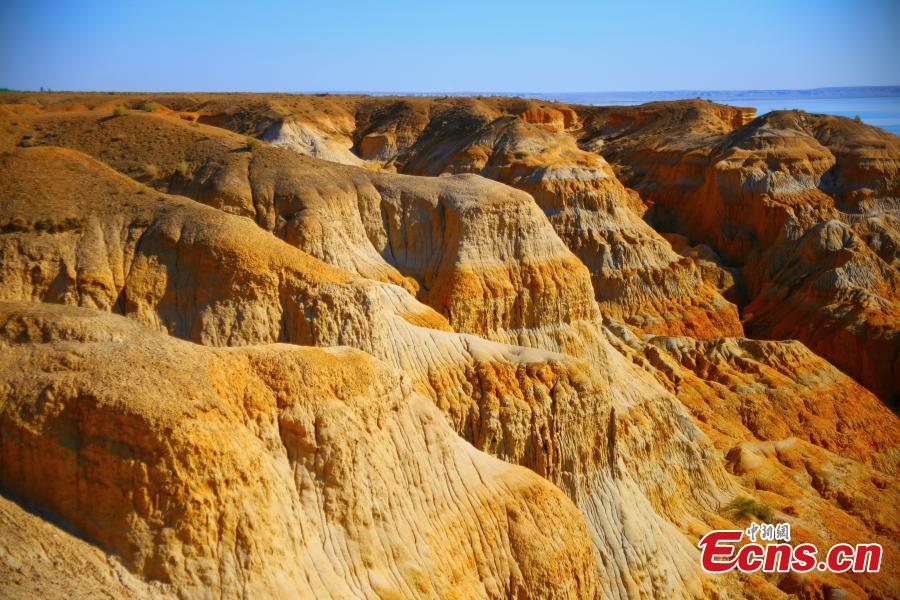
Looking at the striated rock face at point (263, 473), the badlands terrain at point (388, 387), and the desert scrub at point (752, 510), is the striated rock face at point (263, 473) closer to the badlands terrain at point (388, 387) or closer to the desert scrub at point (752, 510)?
the badlands terrain at point (388, 387)

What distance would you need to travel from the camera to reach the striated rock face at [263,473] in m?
11.8

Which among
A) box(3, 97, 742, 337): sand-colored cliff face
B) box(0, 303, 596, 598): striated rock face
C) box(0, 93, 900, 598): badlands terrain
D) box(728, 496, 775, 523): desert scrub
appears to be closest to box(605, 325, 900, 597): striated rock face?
box(0, 93, 900, 598): badlands terrain

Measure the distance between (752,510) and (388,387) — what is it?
18.0 m

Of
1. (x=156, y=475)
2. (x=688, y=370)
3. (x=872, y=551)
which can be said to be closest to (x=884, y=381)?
(x=688, y=370)

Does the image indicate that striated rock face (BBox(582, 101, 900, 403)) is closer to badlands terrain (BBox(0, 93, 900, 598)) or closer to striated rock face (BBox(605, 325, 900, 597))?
badlands terrain (BBox(0, 93, 900, 598))

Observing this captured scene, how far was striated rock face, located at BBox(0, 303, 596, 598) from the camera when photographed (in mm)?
11836

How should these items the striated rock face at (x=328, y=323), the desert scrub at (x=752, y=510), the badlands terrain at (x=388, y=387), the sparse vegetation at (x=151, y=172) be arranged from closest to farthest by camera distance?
the badlands terrain at (x=388, y=387), the striated rock face at (x=328, y=323), the desert scrub at (x=752, y=510), the sparse vegetation at (x=151, y=172)

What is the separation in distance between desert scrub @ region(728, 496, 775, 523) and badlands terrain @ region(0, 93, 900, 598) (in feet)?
0.34

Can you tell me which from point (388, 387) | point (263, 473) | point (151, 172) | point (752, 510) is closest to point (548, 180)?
point (151, 172)

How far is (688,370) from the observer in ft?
133

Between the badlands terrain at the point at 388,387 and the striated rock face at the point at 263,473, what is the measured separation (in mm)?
44

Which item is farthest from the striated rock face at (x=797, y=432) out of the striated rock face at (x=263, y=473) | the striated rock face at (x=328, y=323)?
the striated rock face at (x=263, y=473)

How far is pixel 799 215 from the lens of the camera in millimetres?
64375

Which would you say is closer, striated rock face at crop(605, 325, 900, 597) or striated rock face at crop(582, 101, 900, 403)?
striated rock face at crop(605, 325, 900, 597)
